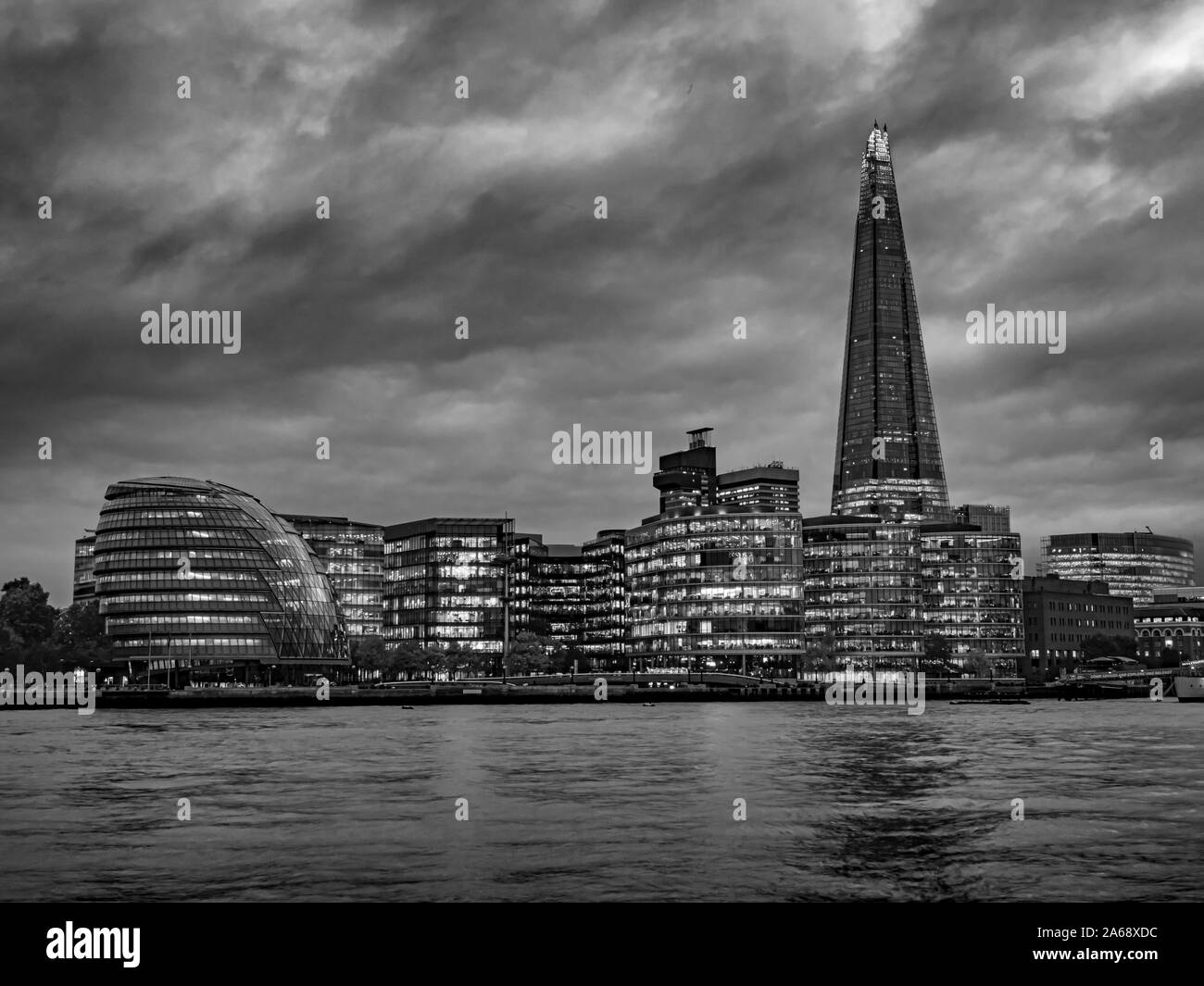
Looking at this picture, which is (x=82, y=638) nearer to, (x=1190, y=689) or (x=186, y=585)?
(x=186, y=585)

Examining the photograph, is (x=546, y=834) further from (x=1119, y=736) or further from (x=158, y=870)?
(x=1119, y=736)

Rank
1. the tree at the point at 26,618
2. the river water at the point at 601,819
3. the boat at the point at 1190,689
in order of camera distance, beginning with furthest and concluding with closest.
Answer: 1. the boat at the point at 1190,689
2. the tree at the point at 26,618
3. the river water at the point at 601,819

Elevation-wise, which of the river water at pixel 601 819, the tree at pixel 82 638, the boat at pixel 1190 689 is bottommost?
the boat at pixel 1190 689

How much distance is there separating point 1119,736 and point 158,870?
74.4m

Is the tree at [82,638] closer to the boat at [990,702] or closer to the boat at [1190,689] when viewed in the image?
the boat at [990,702]

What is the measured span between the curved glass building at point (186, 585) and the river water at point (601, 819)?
111534 millimetres

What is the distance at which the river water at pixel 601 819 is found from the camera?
88.1ft

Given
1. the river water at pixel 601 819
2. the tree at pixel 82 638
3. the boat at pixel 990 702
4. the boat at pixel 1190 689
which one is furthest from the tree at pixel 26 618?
the boat at pixel 1190 689

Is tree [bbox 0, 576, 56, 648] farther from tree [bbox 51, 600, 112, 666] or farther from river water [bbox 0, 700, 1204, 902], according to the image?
river water [bbox 0, 700, 1204, 902]

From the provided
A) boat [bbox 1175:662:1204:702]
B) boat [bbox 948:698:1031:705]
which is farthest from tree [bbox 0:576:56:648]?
boat [bbox 1175:662:1204:702]

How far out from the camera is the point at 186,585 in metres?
190

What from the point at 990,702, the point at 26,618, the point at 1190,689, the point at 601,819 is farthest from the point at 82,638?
the point at 1190,689

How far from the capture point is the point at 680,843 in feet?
107
